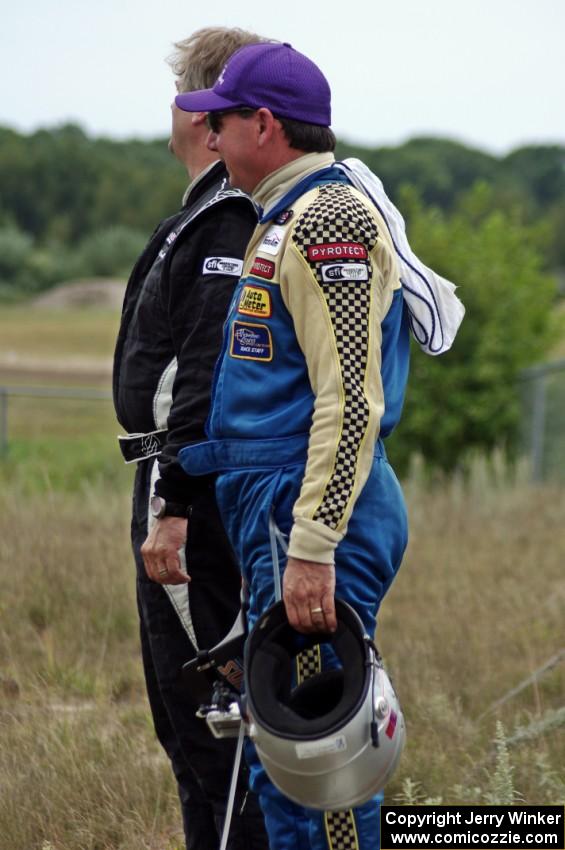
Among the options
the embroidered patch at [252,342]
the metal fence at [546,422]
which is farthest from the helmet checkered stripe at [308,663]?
the metal fence at [546,422]

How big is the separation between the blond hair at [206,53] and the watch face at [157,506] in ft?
3.85

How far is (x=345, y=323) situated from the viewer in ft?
9.07

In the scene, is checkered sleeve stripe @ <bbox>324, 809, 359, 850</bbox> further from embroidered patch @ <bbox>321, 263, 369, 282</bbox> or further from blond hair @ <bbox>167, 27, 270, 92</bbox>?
blond hair @ <bbox>167, 27, 270, 92</bbox>

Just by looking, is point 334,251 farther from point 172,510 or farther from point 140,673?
point 140,673

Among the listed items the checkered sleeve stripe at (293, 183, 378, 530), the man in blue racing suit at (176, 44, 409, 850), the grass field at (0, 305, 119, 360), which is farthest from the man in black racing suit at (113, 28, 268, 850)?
the grass field at (0, 305, 119, 360)

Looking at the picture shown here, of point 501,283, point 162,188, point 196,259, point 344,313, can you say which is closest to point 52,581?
point 196,259

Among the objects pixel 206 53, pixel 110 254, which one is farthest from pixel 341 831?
pixel 110 254

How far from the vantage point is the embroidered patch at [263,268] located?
290 centimetres

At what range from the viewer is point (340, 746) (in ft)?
8.51

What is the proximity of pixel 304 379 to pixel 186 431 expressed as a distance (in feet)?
1.56

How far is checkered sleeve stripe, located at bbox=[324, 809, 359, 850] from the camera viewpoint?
281 centimetres

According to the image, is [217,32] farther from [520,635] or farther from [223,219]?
[520,635]

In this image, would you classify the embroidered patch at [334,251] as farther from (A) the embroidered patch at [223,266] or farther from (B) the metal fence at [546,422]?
(B) the metal fence at [546,422]

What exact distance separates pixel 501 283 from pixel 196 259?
14047 mm
